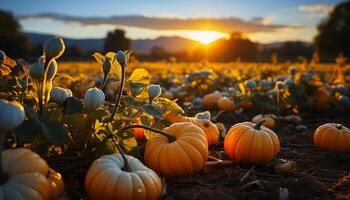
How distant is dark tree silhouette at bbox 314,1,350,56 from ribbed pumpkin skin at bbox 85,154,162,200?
5232cm

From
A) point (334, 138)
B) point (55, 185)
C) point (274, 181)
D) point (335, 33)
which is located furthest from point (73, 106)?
point (335, 33)

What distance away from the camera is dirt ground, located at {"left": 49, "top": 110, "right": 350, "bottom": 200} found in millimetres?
2330

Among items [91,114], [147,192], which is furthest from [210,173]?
[91,114]

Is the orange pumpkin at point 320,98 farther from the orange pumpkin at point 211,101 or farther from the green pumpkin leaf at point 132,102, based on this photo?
the green pumpkin leaf at point 132,102

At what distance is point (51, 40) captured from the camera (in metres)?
2.17

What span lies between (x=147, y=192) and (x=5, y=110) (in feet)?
2.77

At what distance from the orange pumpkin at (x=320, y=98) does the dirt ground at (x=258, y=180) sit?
2.35m

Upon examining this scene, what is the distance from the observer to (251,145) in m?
2.88

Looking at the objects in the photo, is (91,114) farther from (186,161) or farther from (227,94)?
(227,94)

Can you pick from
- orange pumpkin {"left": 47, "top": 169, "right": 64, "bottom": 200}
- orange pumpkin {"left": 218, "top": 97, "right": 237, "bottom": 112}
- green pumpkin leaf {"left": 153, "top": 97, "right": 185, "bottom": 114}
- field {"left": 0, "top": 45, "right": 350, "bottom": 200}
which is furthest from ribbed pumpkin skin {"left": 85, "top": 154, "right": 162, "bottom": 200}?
orange pumpkin {"left": 218, "top": 97, "right": 237, "bottom": 112}

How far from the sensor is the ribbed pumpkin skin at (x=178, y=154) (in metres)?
2.60

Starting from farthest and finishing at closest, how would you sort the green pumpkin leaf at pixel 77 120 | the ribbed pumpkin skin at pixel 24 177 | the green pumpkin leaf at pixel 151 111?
the green pumpkin leaf at pixel 151 111, the green pumpkin leaf at pixel 77 120, the ribbed pumpkin skin at pixel 24 177

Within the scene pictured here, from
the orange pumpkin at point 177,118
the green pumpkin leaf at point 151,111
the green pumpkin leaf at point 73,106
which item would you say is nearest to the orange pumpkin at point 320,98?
the orange pumpkin at point 177,118

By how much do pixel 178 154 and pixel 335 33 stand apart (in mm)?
57313
